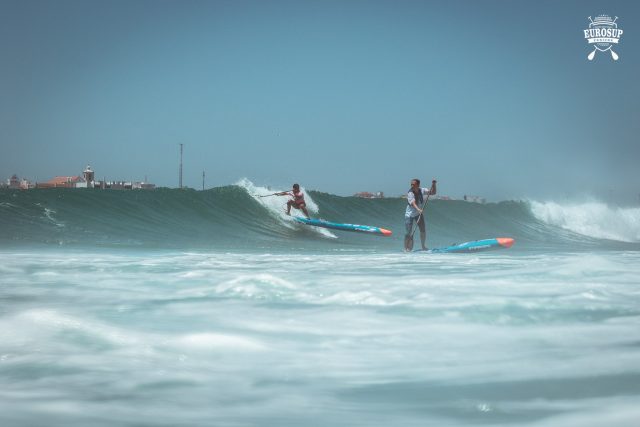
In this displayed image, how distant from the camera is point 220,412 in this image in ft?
9.89

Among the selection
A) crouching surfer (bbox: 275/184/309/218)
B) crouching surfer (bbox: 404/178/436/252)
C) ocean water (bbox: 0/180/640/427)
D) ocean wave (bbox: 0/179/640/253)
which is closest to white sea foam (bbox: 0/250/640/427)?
ocean water (bbox: 0/180/640/427)

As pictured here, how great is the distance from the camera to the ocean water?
9.89 feet

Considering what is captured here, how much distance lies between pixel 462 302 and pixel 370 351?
1995 mm

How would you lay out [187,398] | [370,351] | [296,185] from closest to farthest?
1. [187,398]
2. [370,351]
3. [296,185]

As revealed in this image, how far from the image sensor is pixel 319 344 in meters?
4.34

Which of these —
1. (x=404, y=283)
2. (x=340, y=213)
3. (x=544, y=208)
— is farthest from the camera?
(x=544, y=208)

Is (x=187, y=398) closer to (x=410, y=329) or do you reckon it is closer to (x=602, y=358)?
(x=410, y=329)

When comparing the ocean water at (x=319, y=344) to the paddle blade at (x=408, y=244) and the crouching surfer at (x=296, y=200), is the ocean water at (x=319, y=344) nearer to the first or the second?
the paddle blade at (x=408, y=244)

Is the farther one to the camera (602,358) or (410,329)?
(410,329)

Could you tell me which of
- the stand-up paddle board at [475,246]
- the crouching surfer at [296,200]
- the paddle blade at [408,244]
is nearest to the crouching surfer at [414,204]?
the paddle blade at [408,244]

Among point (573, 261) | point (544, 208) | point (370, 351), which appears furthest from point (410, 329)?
point (544, 208)

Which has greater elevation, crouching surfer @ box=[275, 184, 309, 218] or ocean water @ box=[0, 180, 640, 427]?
crouching surfer @ box=[275, 184, 309, 218]

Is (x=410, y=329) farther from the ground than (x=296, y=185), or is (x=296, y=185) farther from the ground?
(x=296, y=185)

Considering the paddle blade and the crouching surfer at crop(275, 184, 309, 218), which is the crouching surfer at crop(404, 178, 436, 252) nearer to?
the paddle blade
